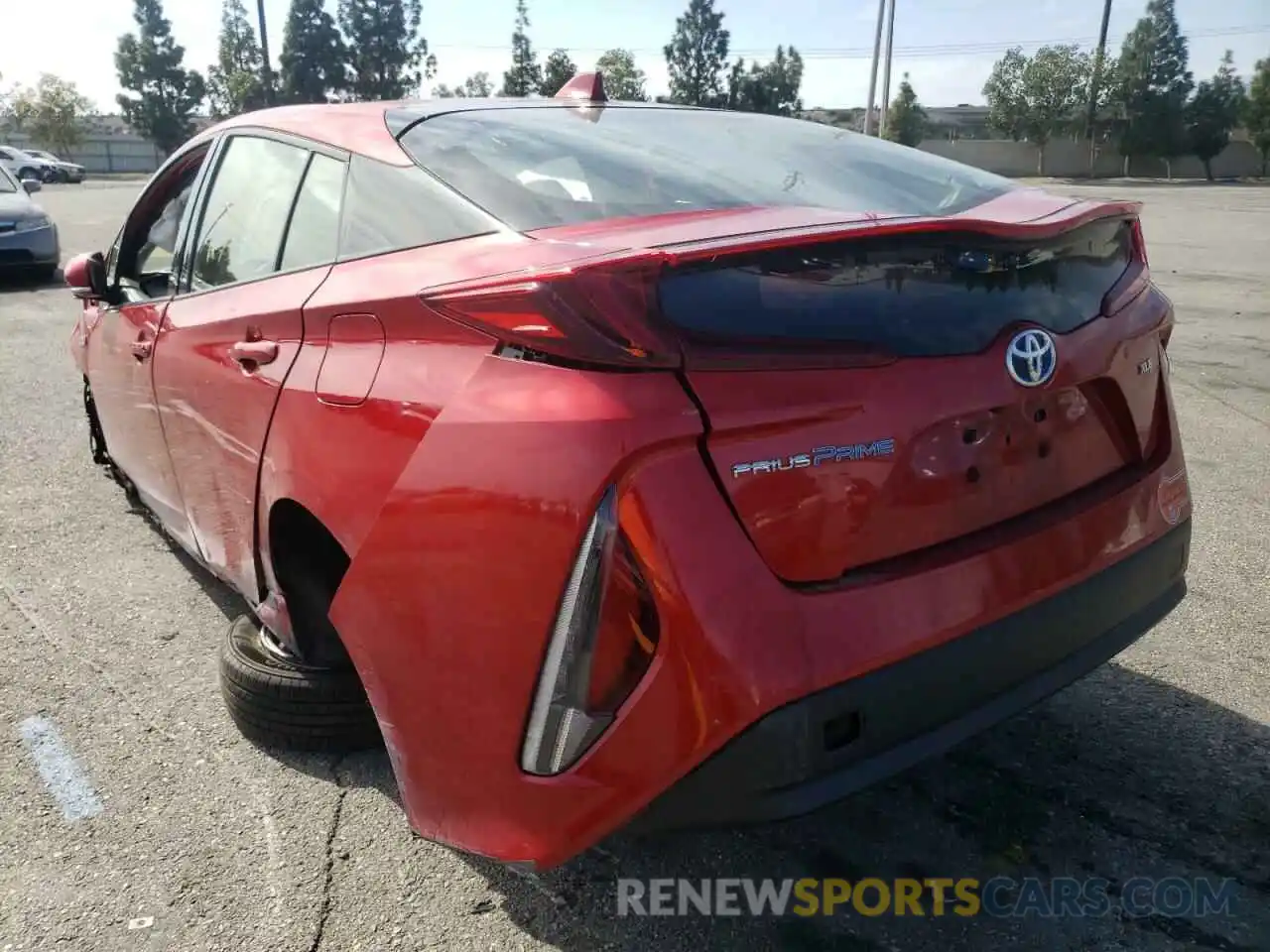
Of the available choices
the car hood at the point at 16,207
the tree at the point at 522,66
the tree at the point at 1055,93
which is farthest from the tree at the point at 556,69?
the car hood at the point at 16,207

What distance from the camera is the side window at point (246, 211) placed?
2934 mm

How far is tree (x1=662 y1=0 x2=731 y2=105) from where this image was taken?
82750 mm

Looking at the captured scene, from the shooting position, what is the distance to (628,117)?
3049 mm

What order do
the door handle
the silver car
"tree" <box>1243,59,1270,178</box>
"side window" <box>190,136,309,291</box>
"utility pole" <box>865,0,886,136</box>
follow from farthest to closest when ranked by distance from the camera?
"tree" <box>1243,59,1270,178</box> → "utility pole" <box>865,0,886,136</box> → the silver car → "side window" <box>190,136,309,291</box> → the door handle

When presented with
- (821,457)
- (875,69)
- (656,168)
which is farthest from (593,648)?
(875,69)

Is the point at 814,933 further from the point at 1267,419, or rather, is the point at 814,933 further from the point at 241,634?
the point at 1267,419

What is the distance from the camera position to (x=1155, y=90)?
66.0 m

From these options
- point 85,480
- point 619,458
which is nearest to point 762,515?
point 619,458

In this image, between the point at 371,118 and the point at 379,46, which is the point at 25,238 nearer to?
the point at 371,118

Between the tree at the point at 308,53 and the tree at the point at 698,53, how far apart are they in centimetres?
2528

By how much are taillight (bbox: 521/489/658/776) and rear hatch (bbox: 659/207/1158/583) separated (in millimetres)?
206

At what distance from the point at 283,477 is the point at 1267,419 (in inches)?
226

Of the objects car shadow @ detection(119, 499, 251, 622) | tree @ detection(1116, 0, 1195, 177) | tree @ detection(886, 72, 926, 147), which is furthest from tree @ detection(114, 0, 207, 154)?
car shadow @ detection(119, 499, 251, 622)

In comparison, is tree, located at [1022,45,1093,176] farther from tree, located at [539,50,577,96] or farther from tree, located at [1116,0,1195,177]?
tree, located at [539,50,577,96]
